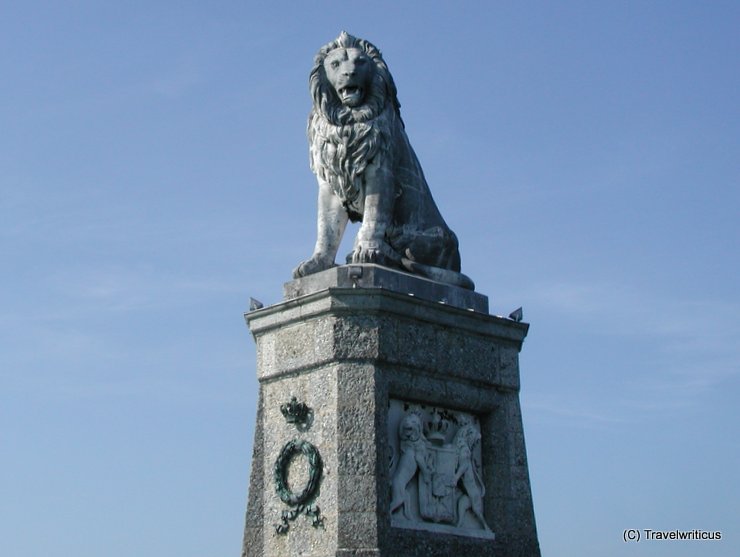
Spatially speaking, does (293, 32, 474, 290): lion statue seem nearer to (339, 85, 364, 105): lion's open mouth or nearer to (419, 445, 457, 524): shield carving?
(339, 85, 364, 105): lion's open mouth

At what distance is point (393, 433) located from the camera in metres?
13.3

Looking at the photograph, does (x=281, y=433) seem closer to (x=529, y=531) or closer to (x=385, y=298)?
(x=385, y=298)

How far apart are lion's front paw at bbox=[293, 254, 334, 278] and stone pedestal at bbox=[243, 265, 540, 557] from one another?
222mm

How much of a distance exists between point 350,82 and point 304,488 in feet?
14.2

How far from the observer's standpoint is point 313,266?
14047 millimetres

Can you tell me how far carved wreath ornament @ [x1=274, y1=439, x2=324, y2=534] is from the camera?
13.0 m

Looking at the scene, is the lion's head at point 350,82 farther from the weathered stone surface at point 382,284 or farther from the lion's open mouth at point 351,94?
the weathered stone surface at point 382,284

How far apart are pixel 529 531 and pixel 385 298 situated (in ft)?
9.62

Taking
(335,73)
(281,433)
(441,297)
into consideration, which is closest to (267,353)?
(281,433)

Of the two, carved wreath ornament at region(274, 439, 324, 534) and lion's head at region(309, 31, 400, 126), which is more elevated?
lion's head at region(309, 31, 400, 126)

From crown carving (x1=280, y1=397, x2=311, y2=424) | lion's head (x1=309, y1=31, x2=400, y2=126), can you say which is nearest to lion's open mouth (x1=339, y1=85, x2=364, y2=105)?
lion's head (x1=309, y1=31, x2=400, y2=126)

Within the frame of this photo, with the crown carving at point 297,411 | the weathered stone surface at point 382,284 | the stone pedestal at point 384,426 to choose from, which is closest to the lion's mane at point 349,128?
the weathered stone surface at point 382,284

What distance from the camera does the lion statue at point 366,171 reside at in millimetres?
14266

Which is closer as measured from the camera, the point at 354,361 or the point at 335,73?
the point at 354,361
